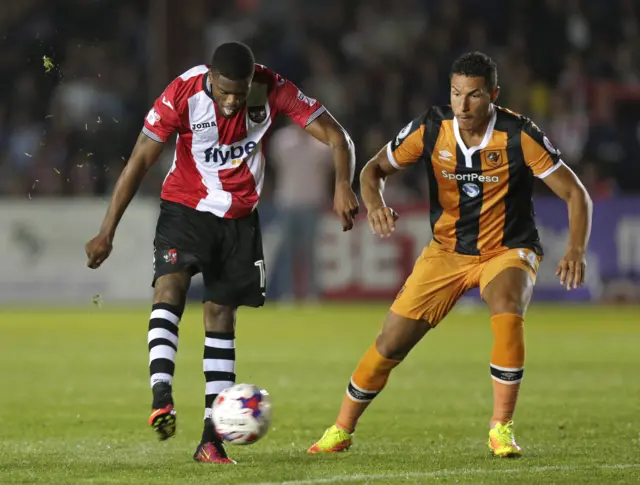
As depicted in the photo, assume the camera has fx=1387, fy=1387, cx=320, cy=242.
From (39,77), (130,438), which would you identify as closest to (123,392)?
(130,438)

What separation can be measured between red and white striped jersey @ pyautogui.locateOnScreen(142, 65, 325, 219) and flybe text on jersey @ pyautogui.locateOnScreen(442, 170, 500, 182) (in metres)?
0.76

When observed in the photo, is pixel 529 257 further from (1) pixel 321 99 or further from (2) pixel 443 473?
Result: (1) pixel 321 99

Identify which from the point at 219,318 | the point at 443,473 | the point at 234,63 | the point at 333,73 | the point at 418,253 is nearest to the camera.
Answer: the point at 443,473

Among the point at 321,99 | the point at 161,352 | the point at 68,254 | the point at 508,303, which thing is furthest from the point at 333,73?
the point at 161,352

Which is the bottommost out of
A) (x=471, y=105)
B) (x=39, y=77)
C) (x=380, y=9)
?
(x=471, y=105)

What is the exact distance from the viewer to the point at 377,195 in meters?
7.16

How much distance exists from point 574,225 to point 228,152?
176 centimetres

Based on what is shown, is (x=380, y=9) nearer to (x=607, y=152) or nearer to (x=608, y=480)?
(x=607, y=152)

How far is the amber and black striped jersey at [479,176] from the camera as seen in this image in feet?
23.4

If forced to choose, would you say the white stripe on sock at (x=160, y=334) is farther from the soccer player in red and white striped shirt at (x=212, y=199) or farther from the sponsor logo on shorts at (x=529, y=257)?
the sponsor logo on shorts at (x=529, y=257)

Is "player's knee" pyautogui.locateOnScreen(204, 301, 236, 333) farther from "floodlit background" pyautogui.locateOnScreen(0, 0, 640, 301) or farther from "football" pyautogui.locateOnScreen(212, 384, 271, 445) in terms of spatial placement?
"floodlit background" pyautogui.locateOnScreen(0, 0, 640, 301)

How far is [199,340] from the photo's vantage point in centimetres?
1436

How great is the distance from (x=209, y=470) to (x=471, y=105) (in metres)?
2.22

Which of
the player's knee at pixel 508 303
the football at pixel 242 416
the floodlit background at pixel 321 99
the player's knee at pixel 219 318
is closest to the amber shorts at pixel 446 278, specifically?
the player's knee at pixel 508 303
